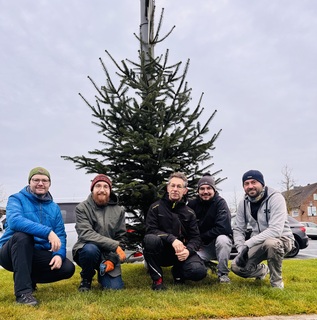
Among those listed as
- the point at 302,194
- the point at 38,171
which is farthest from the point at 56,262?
the point at 302,194

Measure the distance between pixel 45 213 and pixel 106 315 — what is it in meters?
1.61

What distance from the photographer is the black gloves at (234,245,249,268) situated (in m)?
4.17

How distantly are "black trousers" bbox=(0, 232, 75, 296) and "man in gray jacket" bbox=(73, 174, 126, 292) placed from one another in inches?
10.2

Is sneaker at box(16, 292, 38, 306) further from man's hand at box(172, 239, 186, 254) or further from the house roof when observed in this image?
the house roof

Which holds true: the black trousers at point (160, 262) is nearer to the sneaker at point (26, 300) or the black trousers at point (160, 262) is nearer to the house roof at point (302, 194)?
the sneaker at point (26, 300)

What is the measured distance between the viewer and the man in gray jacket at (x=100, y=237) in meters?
4.11

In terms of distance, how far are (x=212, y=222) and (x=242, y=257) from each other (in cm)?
72

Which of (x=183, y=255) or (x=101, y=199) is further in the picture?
(x=101, y=199)

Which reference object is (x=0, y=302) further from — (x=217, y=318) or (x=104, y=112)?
(x=104, y=112)

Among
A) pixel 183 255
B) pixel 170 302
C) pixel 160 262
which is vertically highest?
pixel 183 255

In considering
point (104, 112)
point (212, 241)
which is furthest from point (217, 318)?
point (104, 112)

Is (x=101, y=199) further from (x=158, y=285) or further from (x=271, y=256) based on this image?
(x=271, y=256)

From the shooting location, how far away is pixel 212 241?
15.6ft

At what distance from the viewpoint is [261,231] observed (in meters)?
4.46
